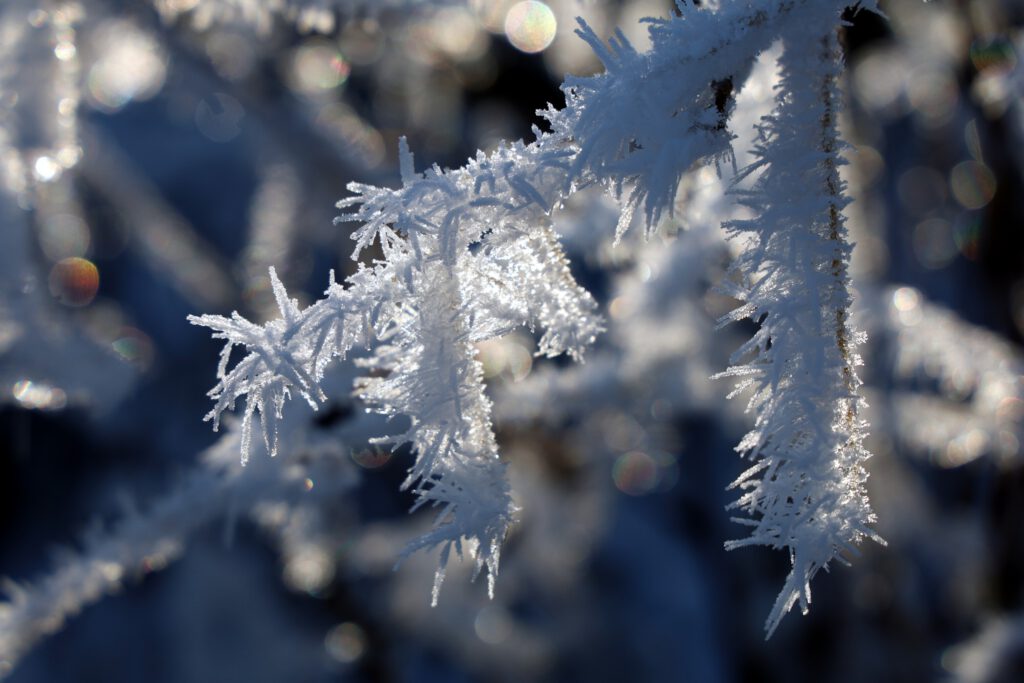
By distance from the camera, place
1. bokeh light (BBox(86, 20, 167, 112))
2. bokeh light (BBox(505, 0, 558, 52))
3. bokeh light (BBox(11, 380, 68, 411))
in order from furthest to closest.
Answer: bokeh light (BBox(505, 0, 558, 52)), bokeh light (BBox(86, 20, 167, 112)), bokeh light (BBox(11, 380, 68, 411))

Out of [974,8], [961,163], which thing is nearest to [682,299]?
[974,8]

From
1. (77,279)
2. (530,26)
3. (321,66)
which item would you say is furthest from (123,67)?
(530,26)

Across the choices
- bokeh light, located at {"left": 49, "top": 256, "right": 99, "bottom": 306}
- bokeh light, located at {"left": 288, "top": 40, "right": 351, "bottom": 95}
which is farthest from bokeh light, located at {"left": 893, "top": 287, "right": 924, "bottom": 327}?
bokeh light, located at {"left": 49, "top": 256, "right": 99, "bottom": 306}

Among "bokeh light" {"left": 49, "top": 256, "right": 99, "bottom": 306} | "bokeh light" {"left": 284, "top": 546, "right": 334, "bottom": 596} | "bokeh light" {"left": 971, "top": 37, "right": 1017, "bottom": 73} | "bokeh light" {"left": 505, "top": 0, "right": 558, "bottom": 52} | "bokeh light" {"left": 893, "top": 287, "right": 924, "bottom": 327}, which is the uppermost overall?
"bokeh light" {"left": 49, "top": 256, "right": 99, "bottom": 306}

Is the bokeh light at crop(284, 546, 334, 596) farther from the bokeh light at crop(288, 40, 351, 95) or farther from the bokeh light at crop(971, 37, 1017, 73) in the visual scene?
the bokeh light at crop(971, 37, 1017, 73)

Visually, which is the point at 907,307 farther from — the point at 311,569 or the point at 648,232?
the point at 311,569

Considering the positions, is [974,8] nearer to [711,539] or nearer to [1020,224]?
[1020,224]

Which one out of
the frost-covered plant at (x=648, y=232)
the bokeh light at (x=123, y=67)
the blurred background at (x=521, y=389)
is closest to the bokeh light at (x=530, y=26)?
the blurred background at (x=521, y=389)

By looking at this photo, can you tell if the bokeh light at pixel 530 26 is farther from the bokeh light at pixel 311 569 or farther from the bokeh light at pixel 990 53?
the bokeh light at pixel 311 569
